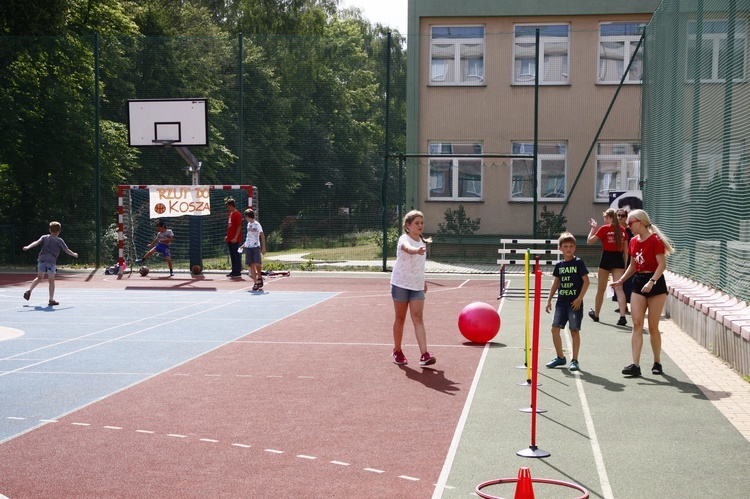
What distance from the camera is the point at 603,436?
25.2ft

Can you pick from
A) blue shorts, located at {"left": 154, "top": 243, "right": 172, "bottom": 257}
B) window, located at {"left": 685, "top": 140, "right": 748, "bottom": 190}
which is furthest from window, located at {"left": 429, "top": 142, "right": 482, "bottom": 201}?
window, located at {"left": 685, "top": 140, "right": 748, "bottom": 190}

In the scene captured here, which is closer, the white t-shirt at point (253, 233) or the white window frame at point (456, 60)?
the white t-shirt at point (253, 233)

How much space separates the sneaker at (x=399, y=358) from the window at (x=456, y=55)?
2023 cm

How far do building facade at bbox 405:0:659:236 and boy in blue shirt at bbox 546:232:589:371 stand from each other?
17.7 m

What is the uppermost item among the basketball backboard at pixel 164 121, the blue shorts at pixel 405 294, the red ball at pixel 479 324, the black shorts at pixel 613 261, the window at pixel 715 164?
the basketball backboard at pixel 164 121

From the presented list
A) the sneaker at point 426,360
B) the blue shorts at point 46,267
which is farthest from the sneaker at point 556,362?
the blue shorts at point 46,267

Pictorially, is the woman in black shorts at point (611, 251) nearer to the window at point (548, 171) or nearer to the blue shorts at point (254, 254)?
the blue shorts at point (254, 254)

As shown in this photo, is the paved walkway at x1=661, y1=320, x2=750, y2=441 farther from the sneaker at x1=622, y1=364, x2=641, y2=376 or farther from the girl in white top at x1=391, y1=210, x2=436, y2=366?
the girl in white top at x1=391, y1=210, x2=436, y2=366

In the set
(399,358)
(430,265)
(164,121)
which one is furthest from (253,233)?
(399,358)

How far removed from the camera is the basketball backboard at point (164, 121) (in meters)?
26.7

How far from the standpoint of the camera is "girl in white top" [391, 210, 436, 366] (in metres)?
11.0

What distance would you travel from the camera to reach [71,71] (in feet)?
97.7

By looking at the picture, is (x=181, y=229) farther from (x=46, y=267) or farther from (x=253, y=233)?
(x=46, y=267)

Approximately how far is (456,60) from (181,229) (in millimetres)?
10676
